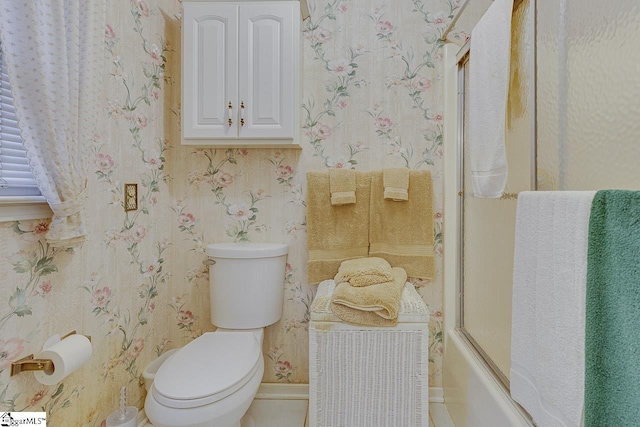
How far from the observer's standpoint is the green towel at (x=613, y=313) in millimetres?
592

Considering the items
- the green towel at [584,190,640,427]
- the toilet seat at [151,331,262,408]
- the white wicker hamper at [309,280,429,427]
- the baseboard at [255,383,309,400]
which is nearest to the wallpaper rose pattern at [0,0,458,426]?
the baseboard at [255,383,309,400]

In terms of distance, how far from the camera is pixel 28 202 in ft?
3.42

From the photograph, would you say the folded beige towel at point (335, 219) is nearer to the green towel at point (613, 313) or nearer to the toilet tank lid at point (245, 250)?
the toilet tank lid at point (245, 250)

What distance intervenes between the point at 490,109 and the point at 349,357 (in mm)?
1065

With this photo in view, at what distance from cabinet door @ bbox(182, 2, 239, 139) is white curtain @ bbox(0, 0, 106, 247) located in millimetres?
500

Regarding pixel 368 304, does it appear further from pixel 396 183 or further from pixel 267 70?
pixel 267 70

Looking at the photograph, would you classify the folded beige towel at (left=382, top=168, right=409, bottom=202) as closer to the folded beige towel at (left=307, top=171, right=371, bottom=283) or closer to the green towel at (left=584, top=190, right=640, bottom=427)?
the folded beige towel at (left=307, top=171, right=371, bottom=283)

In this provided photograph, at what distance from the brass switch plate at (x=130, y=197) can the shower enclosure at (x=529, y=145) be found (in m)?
1.51

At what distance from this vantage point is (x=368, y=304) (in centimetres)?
138

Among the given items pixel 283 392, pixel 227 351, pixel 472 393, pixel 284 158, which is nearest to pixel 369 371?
pixel 472 393

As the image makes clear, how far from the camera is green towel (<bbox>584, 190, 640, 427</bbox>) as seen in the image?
0.59 metres

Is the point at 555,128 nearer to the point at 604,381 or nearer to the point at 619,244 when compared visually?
the point at 619,244

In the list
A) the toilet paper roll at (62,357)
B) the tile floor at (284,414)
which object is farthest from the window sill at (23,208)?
the tile floor at (284,414)

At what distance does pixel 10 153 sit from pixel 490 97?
4.91ft
